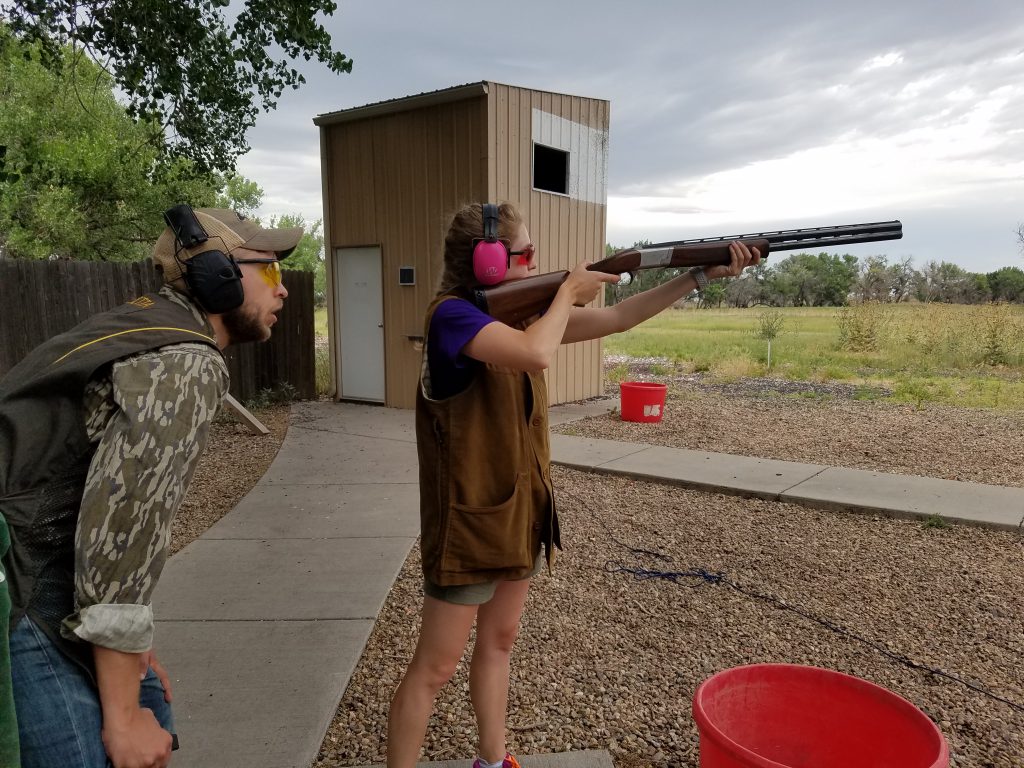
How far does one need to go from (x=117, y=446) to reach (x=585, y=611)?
10.2 ft

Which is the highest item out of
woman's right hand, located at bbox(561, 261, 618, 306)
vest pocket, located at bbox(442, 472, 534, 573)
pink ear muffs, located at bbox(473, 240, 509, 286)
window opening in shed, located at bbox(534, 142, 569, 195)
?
window opening in shed, located at bbox(534, 142, 569, 195)

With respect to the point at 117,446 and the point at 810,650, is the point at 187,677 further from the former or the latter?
the point at 810,650

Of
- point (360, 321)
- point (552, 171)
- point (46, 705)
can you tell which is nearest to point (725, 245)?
point (46, 705)

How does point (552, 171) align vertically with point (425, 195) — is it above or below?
above

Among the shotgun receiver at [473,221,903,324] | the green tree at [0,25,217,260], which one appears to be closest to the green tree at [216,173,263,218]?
the green tree at [0,25,217,260]

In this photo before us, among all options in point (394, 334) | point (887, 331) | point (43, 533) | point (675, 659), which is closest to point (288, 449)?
point (394, 334)

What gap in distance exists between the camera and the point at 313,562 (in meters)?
4.41

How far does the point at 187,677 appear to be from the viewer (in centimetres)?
300

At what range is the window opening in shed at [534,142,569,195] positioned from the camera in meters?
10.4

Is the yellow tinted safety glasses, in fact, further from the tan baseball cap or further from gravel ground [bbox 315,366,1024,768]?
gravel ground [bbox 315,366,1024,768]

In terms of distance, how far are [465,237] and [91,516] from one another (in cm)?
130

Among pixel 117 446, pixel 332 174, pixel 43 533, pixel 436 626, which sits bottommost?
pixel 436 626

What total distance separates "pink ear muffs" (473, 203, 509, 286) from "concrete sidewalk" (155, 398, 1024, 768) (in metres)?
1.78

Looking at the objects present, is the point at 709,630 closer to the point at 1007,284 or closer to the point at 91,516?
the point at 91,516
